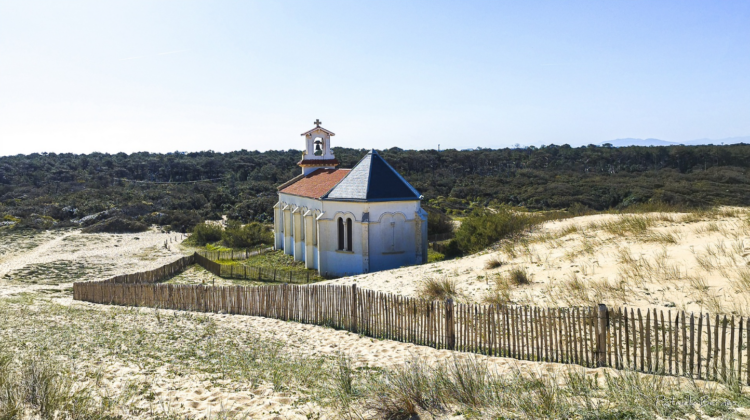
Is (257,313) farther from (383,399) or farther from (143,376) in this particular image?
(383,399)

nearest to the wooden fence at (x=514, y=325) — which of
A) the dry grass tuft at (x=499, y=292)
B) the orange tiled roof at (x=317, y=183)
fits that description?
the dry grass tuft at (x=499, y=292)

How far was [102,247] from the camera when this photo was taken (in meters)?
39.1

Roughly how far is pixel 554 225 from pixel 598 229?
12.5 ft

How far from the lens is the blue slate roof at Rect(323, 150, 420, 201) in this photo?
24.3 metres

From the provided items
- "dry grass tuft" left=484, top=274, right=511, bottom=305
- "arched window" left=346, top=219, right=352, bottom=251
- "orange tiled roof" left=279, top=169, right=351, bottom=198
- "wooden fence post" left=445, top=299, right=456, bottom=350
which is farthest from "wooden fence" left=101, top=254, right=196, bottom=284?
"wooden fence post" left=445, top=299, right=456, bottom=350

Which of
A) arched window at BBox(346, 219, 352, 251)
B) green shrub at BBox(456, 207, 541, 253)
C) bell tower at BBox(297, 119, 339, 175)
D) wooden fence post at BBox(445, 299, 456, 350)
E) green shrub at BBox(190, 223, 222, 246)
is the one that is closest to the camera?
wooden fence post at BBox(445, 299, 456, 350)

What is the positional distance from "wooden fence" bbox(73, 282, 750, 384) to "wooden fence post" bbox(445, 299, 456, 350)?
0.07ft

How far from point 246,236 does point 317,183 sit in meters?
11.7

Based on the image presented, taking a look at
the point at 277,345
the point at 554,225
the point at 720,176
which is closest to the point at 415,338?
the point at 277,345

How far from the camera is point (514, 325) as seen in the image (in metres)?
9.80

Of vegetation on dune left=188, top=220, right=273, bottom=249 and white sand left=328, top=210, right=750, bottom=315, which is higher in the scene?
white sand left=328, top=210, right=750, bottom=315

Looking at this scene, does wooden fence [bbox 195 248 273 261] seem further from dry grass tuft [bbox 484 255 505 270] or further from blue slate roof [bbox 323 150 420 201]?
dry grass tuft [bbox 484 255 505 270]

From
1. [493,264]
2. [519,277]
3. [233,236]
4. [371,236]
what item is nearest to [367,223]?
[371,236]

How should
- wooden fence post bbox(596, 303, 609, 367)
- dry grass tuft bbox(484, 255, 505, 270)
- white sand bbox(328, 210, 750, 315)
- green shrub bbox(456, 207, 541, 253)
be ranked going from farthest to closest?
green shrub bbox(456, 207, 541, 253) < dry grass tuft bbox(484, 255, 505, 270) < white sand bbox(328, 210, 750, 315) < wooden fence post bbox(596, 303, 609, 367)
